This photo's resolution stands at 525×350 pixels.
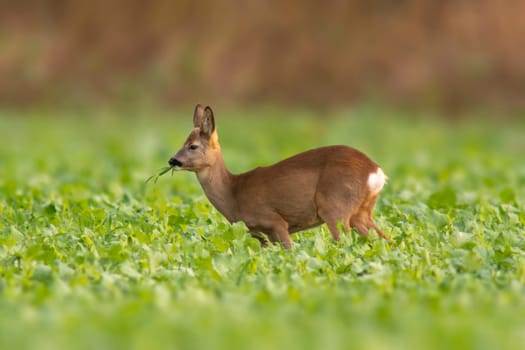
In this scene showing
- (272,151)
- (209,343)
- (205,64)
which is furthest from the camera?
(205,64)

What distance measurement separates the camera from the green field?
4.97 m

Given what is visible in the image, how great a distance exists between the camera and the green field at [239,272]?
497cm

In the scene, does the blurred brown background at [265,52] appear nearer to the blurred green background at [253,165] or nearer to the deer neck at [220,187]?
the blurred green background at [253,165]

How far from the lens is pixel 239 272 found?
698 cm

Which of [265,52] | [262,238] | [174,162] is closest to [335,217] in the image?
[262,238]

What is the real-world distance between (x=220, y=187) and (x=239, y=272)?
1.92 m

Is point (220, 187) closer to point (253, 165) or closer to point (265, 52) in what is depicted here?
point (253, 165)

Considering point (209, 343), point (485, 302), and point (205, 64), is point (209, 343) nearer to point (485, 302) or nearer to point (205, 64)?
point (485, 302)

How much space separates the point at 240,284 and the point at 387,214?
332 cm

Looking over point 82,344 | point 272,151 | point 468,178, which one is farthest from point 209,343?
point 272,151

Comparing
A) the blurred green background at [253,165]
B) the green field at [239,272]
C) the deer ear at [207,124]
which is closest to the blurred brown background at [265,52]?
the blurred green background at [253,165]

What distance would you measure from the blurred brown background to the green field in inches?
646

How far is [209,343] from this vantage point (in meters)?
4.77

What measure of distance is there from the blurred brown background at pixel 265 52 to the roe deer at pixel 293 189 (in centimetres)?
2110
